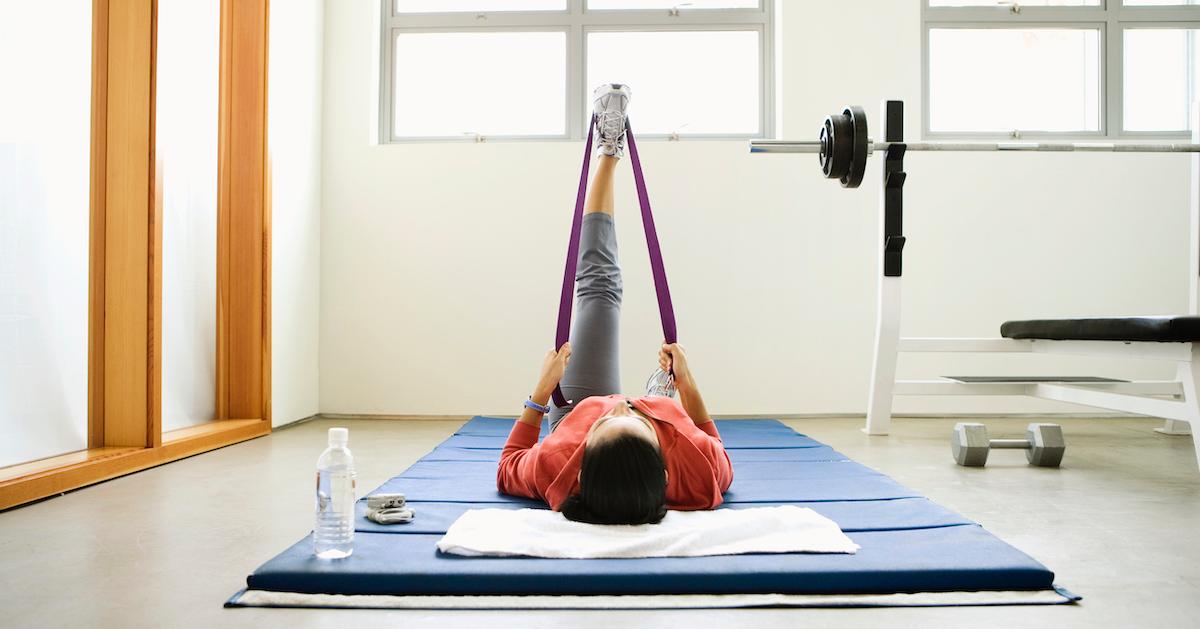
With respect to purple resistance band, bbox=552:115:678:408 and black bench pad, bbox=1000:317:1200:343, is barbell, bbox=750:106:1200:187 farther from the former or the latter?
purple resistance band, bbox=552:115:678:408

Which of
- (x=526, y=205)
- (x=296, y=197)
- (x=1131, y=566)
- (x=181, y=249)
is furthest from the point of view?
(x=526, y=205)

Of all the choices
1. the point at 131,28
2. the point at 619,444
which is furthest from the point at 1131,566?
the point at 131,28

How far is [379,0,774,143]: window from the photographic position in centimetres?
504

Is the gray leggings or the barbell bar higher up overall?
the barbell bar

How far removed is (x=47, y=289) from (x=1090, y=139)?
5.42 meters

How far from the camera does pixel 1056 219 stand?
4828 mm

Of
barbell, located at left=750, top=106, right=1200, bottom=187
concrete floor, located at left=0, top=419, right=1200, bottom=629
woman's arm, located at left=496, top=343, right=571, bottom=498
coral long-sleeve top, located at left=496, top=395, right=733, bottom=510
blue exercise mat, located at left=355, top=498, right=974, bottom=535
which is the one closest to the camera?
concrete floor, located at left=0, top=419, right=1200, bottom=629

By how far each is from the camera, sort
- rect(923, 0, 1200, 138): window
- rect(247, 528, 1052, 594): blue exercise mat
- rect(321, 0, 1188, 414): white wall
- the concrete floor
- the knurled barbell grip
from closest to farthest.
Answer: the concrete floor → rect(247, 528, 1052, 594): blue exercise mat → the knurled barbell grip → rect(321, 0, 1188, 414): white wall → rect(923, 0, 1200, 138): window

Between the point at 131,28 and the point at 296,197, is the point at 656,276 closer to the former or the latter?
the point at 131,28

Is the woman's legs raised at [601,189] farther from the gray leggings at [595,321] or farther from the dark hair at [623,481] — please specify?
the dark hair at [623,481]

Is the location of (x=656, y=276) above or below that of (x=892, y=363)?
above

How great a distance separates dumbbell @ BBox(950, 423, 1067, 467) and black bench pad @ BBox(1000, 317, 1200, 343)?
0.41 metres

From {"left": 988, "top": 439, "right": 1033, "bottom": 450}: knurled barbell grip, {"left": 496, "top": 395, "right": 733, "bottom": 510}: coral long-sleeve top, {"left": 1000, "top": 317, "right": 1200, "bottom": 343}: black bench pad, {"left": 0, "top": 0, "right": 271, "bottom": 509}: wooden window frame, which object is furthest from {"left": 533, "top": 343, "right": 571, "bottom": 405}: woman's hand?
{"left": 1000, "top": 317, "right": 1200, "bottom": 343}: black bench pad

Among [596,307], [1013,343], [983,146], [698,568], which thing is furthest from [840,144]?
[698,568]
